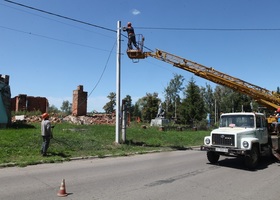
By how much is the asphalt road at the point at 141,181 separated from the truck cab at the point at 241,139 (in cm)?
56

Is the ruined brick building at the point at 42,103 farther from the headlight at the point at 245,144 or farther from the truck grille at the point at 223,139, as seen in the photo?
the headlight at the point at 245,144

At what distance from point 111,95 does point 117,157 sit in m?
74.0

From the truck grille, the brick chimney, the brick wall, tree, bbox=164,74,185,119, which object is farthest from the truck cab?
tree, bbox=164,74,185,119

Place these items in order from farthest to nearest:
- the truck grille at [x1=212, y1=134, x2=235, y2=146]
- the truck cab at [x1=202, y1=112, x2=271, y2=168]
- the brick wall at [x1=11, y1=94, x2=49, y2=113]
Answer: the brick wall at [x1=11, y1=94, x2=49, y2=113] < the truck grille at [x1=212, y1=134, x2=235, y2=146] < the truck cab at [x1=202, y1=112, x2=271, y2=168]

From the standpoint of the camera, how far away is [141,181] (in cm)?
905

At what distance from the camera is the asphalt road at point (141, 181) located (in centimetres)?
741

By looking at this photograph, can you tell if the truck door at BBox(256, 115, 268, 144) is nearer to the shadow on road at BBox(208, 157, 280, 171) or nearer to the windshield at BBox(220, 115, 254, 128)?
the windshield at BBox(220, 115, 254, 128)

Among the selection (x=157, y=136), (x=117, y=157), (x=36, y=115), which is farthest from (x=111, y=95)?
(x=117, y=157)

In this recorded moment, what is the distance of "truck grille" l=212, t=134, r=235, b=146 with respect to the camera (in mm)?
12203

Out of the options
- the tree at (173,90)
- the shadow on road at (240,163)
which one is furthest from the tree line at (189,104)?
the shadow on road at (240,163)

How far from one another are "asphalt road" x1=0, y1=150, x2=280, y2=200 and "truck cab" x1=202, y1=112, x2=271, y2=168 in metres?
0.56

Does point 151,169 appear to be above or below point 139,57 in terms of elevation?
below

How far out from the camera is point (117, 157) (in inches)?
576

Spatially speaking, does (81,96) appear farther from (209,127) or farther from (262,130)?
(262,130)
